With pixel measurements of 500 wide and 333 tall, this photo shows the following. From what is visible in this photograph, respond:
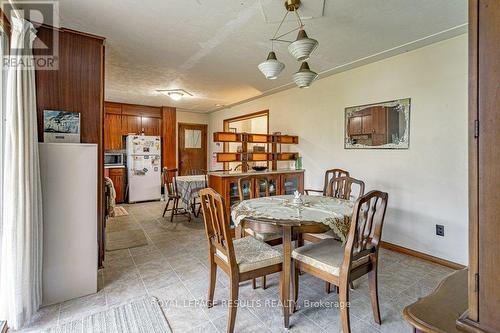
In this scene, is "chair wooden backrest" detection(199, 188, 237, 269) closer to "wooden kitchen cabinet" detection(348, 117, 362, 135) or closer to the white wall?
the white wall

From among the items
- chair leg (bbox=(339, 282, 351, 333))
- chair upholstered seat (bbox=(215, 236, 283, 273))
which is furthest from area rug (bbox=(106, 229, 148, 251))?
chair leg (bbox=(339, 282, 351, 333))

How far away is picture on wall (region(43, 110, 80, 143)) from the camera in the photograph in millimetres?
2367

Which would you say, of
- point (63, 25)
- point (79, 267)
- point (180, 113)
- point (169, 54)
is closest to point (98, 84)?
point (63, 25)

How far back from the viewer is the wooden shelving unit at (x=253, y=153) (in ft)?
12.6

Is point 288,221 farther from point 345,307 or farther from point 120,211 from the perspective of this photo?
point 120,211

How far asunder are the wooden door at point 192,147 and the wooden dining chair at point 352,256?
602 cm

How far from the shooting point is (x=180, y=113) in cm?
729

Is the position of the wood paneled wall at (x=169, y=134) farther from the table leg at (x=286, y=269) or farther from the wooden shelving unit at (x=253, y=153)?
the table leg at (x=286, y=269)

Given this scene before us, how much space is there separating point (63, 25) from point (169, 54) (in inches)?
42.8

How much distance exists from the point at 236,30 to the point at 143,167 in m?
4.69

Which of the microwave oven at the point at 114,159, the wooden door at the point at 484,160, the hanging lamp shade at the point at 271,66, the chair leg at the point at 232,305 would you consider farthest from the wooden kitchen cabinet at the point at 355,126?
the microwave oven at the point at 114,159

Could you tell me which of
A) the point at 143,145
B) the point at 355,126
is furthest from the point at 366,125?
the point at 143,145

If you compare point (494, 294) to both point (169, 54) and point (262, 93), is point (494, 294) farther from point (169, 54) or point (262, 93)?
point (262, 93)

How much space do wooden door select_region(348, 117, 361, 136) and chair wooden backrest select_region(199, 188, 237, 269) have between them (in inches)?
102
